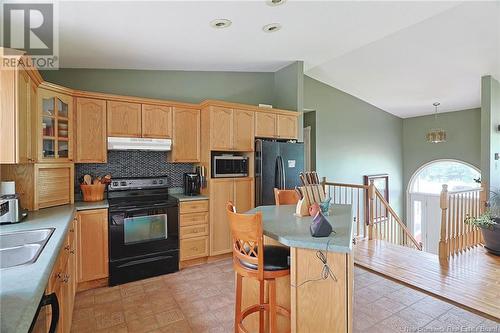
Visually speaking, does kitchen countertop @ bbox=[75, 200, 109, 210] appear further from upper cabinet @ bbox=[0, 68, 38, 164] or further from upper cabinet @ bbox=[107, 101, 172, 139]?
upper cabinet @ bbox=[0, 68, 38, 164]

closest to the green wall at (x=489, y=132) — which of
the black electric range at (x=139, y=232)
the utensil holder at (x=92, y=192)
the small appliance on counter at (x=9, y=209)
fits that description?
the black electric range at (x=139, y=232)

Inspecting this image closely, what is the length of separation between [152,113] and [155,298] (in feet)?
7.12

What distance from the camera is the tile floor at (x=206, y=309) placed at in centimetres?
227

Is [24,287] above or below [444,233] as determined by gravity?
above

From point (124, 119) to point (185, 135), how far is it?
785 millimetres

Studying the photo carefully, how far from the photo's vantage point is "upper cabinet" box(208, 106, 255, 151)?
12.1 ft

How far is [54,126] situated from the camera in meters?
2.81

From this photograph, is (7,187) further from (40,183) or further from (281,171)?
(281,171)

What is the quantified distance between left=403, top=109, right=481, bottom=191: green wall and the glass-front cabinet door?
7.48 metres

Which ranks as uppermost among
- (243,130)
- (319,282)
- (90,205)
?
(243,130)

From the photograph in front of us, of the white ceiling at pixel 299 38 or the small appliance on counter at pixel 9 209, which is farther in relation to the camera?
the white ceiling at pixel 299 38

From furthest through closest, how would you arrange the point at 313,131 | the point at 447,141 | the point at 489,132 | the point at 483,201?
the point at 447,141 < the point at 313,131 < the point at 489,132 < the point at 483,201

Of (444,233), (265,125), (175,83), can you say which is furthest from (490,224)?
(175,83)

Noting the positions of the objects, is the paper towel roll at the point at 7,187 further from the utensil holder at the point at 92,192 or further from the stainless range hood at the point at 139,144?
the stainless range hood at the point at 139,144
